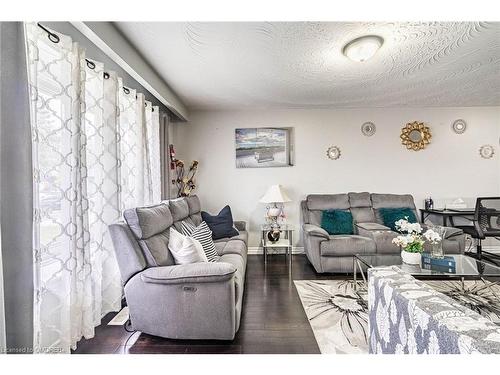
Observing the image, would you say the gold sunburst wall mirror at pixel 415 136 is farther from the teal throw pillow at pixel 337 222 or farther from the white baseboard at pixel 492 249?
the white baseboard at pixel 492 249

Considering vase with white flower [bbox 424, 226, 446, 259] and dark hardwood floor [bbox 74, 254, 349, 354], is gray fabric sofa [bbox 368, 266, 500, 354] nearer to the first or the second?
dark hardwood floor [bbox 74, 254, 349, 354]

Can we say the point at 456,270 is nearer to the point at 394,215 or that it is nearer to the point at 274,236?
the point at 394,215

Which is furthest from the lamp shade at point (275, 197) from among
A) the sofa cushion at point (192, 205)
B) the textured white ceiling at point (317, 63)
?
the textured white ceiling at point (317, 63)

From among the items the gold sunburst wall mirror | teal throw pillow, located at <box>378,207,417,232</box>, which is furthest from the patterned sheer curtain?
the gold sunburst wall mirror

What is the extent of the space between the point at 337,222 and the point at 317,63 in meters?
2.26

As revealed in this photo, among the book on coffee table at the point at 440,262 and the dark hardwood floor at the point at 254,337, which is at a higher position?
the book on coffee table at the point at 440,262

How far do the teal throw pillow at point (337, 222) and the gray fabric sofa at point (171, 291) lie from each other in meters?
2.17

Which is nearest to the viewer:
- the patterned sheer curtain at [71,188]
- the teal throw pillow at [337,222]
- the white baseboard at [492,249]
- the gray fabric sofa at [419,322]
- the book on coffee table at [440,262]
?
the gray fabric sofa at [419,322]

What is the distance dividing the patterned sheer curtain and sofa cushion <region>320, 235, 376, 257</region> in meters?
2.44

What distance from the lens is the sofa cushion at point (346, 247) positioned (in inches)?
126

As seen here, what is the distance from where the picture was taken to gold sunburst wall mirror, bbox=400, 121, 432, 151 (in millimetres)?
4262

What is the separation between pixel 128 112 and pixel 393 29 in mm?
2627
